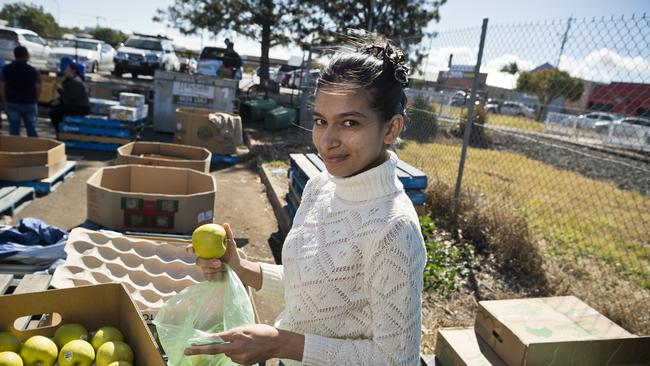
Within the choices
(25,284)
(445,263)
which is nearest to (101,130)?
(25,284)

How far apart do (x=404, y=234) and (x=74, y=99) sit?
9553mm

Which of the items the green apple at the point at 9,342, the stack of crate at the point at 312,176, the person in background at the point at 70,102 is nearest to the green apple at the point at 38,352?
the green apple at the point at 9,342

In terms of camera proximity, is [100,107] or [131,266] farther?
[100,107]

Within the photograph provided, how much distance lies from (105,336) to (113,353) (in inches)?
5.1

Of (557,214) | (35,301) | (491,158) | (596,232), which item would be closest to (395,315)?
(35,301)

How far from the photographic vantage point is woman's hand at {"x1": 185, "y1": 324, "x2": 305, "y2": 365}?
1356 millimetres

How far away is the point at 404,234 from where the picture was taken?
4.46ft

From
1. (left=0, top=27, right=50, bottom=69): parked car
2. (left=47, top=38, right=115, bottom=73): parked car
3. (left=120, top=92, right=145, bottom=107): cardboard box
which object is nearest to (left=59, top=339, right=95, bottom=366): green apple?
(left=120, top=92, right=145, bottom=107): cardboard box

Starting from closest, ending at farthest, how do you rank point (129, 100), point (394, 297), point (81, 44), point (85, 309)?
point (394, 297)
point (85, 309)
point (129, 100)
point (81, 44)

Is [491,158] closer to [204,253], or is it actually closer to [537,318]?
[537,318]

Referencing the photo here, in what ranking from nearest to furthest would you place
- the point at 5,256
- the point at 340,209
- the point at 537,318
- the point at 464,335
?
the point at 340,209
the point at 537,318
the point at 464,335
the point at 5,256

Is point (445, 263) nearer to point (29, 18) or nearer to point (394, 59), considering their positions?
point (394, 59)

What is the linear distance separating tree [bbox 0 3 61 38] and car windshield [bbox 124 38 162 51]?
152ft

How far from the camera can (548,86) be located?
345 inches
